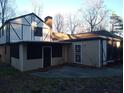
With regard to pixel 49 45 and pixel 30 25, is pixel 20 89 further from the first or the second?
pixel 30 25

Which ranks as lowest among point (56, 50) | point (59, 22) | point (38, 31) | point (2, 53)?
point (2, 53)

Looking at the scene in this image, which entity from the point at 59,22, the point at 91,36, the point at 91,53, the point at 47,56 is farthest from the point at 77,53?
the point at 59,22

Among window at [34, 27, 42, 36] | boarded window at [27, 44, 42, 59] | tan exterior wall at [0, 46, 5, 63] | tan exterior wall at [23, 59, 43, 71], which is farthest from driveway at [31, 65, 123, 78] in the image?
tan exterior wall at [0, 46, 5, 63]

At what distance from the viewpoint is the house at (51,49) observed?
46.1 ft

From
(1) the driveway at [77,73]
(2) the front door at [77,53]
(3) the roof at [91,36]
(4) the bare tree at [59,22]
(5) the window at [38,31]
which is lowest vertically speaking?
(1) the driveway at [77,73]

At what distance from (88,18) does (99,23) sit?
3.43m

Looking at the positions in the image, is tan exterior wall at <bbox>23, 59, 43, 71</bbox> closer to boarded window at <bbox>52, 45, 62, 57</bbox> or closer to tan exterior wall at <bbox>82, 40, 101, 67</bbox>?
boarded window at <bbox>52, 45, 62, 57</bbox>

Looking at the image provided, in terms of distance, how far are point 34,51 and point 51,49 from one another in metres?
2.09

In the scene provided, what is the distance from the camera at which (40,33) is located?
22547 millimetres

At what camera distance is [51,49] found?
16.1 meters

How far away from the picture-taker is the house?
14062 millimetres

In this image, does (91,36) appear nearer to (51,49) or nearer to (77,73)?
(51,49)

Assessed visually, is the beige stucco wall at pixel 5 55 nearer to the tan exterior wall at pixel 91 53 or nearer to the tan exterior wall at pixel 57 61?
the tan exterior wall at pixel 57 61

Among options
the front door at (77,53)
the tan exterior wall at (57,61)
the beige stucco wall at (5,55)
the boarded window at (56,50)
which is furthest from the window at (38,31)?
the front door at (77,53)
